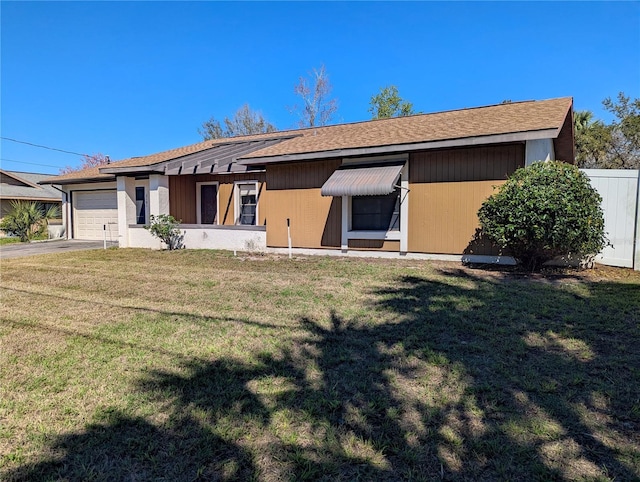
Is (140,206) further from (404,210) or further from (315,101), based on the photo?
(315,101)

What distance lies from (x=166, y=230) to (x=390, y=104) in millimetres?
24229

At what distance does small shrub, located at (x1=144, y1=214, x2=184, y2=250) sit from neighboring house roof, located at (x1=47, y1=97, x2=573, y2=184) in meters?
1.72

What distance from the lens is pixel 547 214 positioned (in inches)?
290

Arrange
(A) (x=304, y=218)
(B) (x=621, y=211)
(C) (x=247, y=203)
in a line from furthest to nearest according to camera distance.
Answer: (C) (x=247, y=203) → (A) (x=304, y=218) → (B) (x=621, y=211)

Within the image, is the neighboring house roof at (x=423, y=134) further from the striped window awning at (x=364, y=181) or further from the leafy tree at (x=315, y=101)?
the leafy tree at (x=315, y=101)

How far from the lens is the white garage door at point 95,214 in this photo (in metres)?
17.9

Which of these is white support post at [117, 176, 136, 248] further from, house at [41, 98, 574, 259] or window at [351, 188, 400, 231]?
window at [351, 188, 400, 231]

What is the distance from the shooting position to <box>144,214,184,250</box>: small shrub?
12906 mm

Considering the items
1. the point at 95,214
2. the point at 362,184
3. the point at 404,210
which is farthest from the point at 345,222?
the point at 95,214

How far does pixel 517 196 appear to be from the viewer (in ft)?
25.2

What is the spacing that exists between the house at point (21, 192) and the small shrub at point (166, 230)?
43.7 ft

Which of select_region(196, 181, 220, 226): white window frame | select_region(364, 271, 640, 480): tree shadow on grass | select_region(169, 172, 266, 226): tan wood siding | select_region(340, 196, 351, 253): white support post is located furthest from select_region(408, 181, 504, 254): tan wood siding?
select_region(196, 181, 220, 226): white window frame

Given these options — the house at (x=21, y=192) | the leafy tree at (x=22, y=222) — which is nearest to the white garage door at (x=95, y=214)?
the leafy tree at (x=22, y=222)

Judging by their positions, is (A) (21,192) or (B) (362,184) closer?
(B) (362,184)
